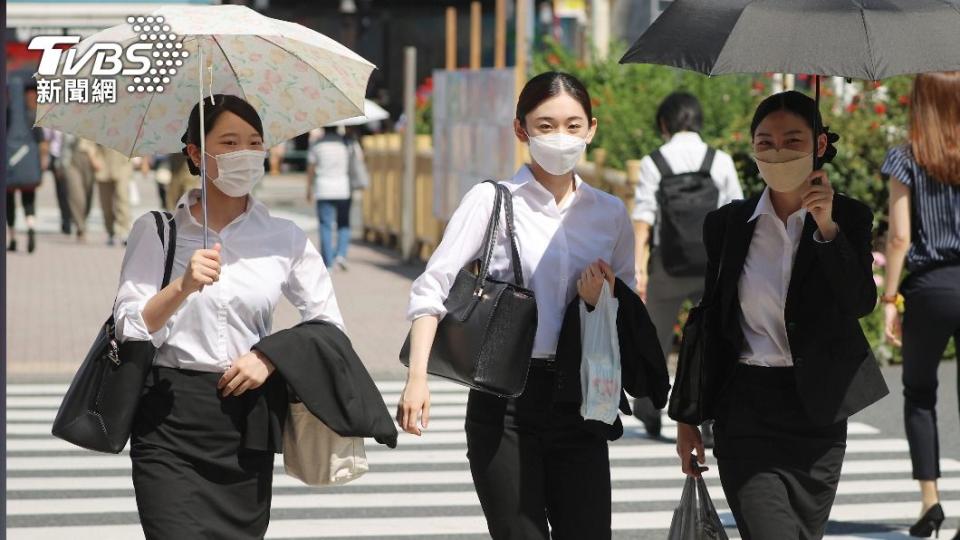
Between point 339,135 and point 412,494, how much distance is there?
11.5 meters

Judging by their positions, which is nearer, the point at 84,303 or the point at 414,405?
the point at 414,405

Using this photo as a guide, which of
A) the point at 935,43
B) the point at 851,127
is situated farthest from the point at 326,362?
the point at 851,127

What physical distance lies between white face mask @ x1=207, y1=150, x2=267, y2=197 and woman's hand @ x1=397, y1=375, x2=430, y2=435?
68 centimetres

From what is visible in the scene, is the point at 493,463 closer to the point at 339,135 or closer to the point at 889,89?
the point at 889,89

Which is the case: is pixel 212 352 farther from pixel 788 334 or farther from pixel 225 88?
pixel 788 334

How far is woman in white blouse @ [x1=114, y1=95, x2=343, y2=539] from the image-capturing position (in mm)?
4520

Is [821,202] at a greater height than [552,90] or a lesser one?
lesser

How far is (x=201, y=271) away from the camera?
4.32 metres

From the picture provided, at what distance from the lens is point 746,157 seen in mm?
12578

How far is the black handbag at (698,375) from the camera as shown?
4754 millimetres

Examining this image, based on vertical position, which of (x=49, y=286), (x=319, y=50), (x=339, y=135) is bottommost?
(x=49, y=286)

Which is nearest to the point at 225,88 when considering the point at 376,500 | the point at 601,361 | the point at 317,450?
the point at 317,450

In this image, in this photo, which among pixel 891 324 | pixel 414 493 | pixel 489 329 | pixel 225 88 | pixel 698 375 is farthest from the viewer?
pixel 414 493

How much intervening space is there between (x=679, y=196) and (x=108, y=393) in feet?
15.4
